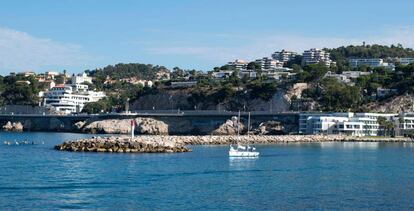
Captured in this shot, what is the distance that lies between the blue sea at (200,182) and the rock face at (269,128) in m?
41.5

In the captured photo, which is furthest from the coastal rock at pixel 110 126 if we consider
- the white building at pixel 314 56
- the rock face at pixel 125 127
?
the white building at pixel 314 56

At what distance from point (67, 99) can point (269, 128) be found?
191 feet

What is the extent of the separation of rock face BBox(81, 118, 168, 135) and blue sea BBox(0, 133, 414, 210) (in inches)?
1923

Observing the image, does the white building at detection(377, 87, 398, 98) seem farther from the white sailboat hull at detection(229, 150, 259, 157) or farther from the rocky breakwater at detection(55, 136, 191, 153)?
the white sailboat hull at detection(229, 150, 259, 157)

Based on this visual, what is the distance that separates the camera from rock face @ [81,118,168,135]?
108 m

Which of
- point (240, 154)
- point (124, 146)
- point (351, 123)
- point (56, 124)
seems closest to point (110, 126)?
point (56, 124)

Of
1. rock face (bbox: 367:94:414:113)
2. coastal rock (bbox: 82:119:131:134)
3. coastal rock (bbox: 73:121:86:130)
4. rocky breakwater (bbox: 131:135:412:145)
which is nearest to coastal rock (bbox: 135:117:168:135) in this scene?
coastal rock (bbox: 82:119:131:134)

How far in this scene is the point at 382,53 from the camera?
639 feet

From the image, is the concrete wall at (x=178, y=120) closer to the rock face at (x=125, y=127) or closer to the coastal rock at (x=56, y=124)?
the coastal rock at (x=56, y=124)

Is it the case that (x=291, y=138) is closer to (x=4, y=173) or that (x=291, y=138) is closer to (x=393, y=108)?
(x=393, y=108)

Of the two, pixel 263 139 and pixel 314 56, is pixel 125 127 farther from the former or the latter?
pixel 314 56

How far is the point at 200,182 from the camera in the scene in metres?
38.7

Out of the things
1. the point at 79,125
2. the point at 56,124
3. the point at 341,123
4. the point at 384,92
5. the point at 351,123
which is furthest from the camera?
the point at 56,124

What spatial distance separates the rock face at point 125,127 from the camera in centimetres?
10756
